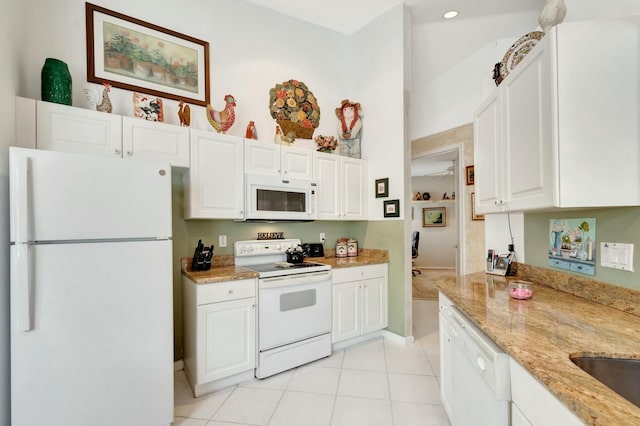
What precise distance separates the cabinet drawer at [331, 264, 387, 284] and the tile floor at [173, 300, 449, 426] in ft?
2.42

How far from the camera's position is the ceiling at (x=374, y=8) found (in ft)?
9.64

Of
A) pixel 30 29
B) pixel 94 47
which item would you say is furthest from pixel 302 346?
pixel 30 29

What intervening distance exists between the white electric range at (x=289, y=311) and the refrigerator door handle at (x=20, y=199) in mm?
1410

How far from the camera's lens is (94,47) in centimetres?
230

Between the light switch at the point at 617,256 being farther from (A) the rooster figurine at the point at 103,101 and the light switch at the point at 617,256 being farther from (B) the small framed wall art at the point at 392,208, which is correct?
(A) the rooster figurine at the point at 103,101

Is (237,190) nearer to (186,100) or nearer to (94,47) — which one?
(186,100)

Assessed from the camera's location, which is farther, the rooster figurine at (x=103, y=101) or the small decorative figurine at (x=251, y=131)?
the small decorative figurine at (x=251, y=131)

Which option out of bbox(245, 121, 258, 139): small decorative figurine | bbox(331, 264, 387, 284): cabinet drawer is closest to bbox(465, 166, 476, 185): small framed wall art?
bbox(331, 264, 387, 284): cabinet drawer

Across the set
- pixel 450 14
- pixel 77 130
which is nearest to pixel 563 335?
pixel 77 130

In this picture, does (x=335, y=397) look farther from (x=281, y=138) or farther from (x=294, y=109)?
(x=294, y=109)

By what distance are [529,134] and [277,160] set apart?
2018mm

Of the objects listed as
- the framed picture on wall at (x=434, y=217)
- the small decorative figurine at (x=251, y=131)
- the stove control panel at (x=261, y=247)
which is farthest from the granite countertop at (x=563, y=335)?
the framed picture on wall at (x=434, y=217)

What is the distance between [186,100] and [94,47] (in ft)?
2.39

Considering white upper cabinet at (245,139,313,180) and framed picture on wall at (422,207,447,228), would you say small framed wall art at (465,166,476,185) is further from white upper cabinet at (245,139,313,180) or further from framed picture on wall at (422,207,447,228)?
framed picture on wall at (422,207,447,228)
